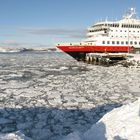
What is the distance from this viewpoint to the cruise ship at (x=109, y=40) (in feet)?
146

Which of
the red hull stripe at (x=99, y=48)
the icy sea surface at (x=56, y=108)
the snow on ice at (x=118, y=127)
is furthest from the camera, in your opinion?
the red hull stripe at (x=99, y=48)

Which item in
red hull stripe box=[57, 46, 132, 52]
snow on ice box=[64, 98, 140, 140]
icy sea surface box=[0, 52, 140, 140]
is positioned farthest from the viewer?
red hull stripe box=[57, 46, 132, 52]

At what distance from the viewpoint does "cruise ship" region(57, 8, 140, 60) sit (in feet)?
146

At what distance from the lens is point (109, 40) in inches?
1748

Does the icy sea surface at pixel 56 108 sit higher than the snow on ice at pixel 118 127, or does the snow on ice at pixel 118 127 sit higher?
the snow on ice at pixel 118 127

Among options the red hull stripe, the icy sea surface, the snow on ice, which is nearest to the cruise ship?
the red hull stripe

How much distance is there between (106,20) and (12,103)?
3513 centimetres

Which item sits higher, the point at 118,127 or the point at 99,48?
the point at 99,48

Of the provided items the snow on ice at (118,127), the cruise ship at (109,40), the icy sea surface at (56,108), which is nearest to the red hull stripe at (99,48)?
the cruise ship at (109,40)

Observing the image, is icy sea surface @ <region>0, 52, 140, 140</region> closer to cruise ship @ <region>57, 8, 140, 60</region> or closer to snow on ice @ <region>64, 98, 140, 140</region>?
snow on ice @ <region>64, 98, 140, 140</region>

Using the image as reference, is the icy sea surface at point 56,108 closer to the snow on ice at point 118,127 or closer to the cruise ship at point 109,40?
the snow on ice at point 118,127

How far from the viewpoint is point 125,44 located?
45.2 metres

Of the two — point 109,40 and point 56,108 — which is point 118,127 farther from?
point 109,40

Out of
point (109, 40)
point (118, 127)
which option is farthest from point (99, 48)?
point (118, 127)
